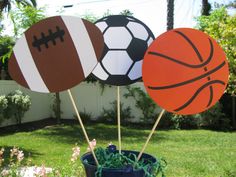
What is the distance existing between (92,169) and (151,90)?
0.52 m

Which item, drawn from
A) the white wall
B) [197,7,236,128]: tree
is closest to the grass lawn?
Result: the white wall

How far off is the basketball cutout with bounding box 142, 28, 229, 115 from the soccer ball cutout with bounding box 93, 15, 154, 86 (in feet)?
0.90

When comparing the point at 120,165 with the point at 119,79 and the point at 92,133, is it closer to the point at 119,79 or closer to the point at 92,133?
the point at 119,79

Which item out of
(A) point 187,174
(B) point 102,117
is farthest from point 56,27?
(B) point 102,117

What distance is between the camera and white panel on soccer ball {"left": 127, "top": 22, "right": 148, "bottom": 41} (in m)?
2.43

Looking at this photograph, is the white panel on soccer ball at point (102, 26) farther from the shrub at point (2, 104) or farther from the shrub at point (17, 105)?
the shrub at point (17, 105)

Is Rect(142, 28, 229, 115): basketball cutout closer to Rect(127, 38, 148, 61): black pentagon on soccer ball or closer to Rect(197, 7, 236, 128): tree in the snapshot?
Rect(127, 38, 148, 61): black pentagon on soccer ball

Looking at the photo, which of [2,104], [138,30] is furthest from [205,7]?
[138,30]

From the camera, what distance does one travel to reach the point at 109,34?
2.46m

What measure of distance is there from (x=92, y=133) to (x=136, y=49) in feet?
31.8

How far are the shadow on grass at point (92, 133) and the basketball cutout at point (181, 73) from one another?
814 centimetres

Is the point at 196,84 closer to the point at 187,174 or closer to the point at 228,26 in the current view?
the point at 187,174

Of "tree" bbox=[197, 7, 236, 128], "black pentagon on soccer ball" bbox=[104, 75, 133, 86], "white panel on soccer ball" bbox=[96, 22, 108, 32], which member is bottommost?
"tree" bbox=[197, 7, 236, 128]

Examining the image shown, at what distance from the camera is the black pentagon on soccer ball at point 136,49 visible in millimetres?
2387
